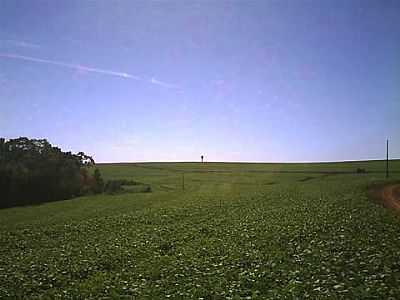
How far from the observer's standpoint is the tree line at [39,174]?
67.6m

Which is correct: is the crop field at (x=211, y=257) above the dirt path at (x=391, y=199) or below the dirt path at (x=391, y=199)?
below

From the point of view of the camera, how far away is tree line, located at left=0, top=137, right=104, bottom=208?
6762 cm

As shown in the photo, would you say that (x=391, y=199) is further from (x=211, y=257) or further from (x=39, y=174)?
(x=39, y=174)

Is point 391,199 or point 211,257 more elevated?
point 391,199

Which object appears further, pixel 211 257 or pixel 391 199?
pixel 391 199

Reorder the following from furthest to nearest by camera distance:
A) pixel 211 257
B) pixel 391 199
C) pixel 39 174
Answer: pixel 39 174, pixel 391 199, pixel 211 257

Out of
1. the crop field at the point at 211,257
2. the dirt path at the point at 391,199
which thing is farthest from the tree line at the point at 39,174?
the dirt path at the point at 391,199

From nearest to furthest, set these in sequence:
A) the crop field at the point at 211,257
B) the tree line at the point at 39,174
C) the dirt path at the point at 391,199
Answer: the crop field at the point at 211,257
the dirt path at the point at 391,199
the tree line at the point at 39,174

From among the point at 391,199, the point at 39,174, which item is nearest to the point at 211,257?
the point at 391,199

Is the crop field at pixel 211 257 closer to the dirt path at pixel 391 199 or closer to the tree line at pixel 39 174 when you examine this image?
the dirt path at pixel 391 199

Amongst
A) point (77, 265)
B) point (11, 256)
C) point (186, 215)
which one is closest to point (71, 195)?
point (186, 215)

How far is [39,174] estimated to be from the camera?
7206 cm

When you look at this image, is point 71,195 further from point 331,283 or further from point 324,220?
point 331,283

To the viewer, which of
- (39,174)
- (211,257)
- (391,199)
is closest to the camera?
(211,257)
